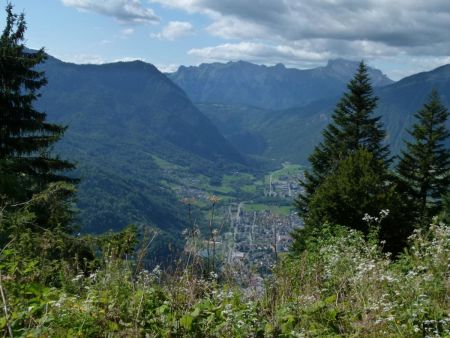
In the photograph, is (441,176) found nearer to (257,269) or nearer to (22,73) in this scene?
(22,73)

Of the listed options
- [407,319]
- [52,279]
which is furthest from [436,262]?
[52,279]

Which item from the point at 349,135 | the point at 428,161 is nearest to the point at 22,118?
the point at 349,135

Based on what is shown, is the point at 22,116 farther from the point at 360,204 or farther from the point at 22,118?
the point at 360,204

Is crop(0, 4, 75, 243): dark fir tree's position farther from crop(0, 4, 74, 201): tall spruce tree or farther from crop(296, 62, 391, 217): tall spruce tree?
crop(296, 62, 391, 217): tall spruce tree

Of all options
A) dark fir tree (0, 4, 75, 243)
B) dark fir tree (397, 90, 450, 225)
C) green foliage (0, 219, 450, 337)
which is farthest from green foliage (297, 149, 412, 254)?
green foliage (0, 219, 450, 337)

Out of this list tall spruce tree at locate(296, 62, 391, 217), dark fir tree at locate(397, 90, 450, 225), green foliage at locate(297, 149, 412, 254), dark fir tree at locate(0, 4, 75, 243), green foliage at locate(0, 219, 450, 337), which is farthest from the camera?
tall spruce tree at locate(296, 62, 391, 217)

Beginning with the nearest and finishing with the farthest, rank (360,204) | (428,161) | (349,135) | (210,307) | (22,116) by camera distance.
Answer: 1. (210,307)
2. (22,116)
3. (360,204)
4. (428,161)
5. (349,135)
